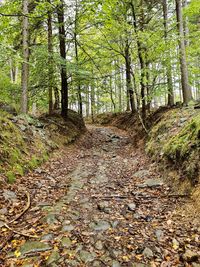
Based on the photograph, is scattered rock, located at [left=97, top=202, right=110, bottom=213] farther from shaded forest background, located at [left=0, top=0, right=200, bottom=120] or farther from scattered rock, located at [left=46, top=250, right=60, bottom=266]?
shaded forest background, located at [left=0, top=0, right=200, bottom=120]

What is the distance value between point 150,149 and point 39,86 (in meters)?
7.13

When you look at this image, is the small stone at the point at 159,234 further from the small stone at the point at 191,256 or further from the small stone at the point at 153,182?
the small stone at the point at 153,182

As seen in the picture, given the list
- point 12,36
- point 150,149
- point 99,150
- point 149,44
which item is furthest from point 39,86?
point 150,149

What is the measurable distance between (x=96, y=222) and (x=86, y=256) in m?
0.96

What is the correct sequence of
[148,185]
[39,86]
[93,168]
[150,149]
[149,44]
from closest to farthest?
1. [148,185]
2. [93,168]
3. [150,149]
4. [149,44]
5. [39,86]

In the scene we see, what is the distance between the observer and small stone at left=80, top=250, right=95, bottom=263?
307 cm

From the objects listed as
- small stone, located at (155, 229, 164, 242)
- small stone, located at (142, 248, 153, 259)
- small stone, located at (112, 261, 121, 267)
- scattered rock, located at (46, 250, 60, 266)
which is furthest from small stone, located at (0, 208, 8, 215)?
small stone, located at (155, 229, 164, 242)

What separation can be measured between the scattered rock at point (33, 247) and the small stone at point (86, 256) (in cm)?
51

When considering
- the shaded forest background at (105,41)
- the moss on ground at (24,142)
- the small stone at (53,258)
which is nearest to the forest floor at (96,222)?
the small stone at (53,258)

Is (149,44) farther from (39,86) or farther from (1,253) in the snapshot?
(1,253)

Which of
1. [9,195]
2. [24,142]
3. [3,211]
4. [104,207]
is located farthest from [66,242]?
[24,142]

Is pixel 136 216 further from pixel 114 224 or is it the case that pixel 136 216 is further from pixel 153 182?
pixel 153 182

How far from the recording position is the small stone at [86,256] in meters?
3.07

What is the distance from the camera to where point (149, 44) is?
9797 millimetres
